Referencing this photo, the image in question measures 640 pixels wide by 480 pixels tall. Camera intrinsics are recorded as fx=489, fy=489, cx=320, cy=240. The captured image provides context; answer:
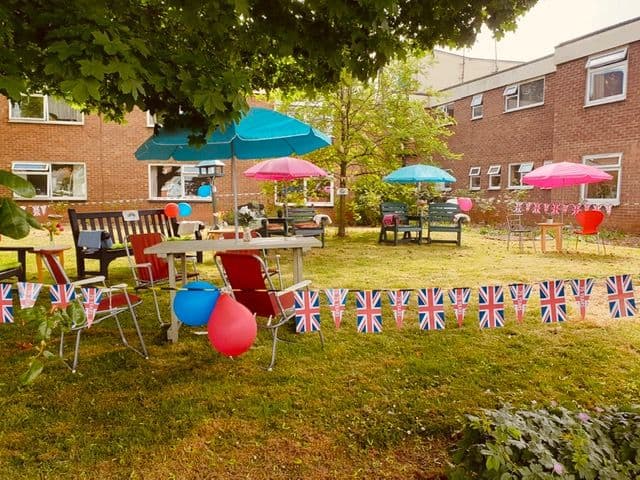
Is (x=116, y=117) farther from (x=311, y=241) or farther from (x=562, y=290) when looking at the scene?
(x=562, y=290)

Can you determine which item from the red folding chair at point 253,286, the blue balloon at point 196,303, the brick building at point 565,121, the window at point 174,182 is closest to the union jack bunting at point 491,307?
the red folding chair at point 253,286

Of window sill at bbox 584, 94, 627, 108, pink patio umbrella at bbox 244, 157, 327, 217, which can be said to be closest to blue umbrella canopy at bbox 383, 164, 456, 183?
pink patio umbrella at bbox 244, 157, 327, 217

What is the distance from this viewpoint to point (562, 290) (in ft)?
12.4

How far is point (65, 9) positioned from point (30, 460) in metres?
2.80

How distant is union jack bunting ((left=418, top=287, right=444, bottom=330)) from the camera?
3662mm

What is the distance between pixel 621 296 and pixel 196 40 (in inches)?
168

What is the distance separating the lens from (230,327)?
9.61 ft

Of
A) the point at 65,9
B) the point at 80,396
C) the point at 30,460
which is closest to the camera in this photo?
the point at 30,460

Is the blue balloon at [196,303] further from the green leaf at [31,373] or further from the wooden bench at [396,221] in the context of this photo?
the wooden bench at [396,221]

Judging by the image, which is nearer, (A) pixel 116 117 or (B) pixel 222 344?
(B) pixel 222 344

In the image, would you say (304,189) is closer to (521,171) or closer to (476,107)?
(521,171)

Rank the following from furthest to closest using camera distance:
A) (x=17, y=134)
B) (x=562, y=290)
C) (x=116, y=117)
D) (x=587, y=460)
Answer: (x=17, y=134) → (x=116, y=117) → (x=562, y=290) → (x=587, y=460)

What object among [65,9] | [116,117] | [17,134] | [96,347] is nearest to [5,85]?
[65,9]

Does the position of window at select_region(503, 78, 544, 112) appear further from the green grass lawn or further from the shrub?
the shrub
